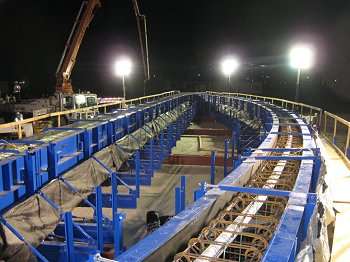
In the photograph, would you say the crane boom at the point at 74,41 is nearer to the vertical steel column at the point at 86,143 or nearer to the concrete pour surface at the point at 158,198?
the concrete pour surface at the point at 158,198

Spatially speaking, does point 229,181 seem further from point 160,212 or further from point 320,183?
point 160,212

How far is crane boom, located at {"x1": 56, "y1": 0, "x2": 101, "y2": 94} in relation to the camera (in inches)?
794

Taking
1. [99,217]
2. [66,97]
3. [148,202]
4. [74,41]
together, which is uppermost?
[74,41]

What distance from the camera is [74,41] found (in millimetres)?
20328

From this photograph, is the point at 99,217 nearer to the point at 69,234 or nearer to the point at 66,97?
the point at 69,234

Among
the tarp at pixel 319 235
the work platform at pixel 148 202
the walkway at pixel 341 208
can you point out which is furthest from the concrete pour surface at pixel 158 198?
the tarp at pixel 319 235

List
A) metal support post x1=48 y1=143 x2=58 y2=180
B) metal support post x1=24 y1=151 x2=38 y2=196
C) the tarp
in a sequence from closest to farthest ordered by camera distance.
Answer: the tarp, metal support post x1=24 y1=151 x2=38 y2=196, metal support post x1=48 y1=143 x2=58 y2=180

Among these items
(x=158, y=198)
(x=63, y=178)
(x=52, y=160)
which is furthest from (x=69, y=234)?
(x=158, y=198)

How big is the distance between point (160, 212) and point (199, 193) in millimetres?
7765

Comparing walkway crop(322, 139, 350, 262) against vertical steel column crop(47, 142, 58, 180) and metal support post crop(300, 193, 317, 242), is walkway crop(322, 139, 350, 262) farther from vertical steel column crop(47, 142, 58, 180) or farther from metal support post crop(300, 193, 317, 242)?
vertical steel column crop(47, 142, 58, 180)

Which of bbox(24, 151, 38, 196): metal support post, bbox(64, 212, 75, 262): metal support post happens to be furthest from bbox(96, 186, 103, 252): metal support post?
bbox(24, 151, 38, 196): metal support post

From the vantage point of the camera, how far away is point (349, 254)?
11.9ft

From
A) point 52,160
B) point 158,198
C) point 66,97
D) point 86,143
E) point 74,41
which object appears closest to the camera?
point 52,160

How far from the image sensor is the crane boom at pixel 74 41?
20.2 meters
